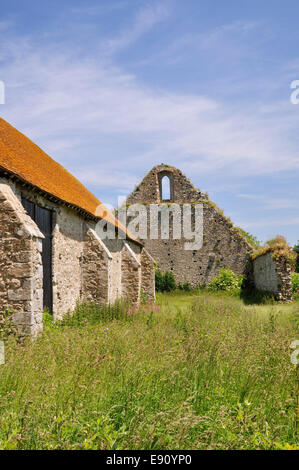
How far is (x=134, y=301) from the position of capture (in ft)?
58.6

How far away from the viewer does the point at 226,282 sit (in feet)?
76.5

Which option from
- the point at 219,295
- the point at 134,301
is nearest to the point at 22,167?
the point at 134,301

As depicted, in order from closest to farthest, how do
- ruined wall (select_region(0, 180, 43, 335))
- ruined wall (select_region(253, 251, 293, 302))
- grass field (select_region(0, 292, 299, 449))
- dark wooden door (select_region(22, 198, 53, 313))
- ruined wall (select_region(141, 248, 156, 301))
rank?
grass field (select_region(0, 292, 299, 449))
ruined wall (select_region(0, 180, 43, 335))
dark wooden door (select_region(22, 198, 53, 313))
ruined wall (select_region(253, 251, 293, 302))
ruined wall (select_region(141, 248, 156, 301))

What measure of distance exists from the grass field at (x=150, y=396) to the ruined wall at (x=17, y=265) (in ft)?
2.93

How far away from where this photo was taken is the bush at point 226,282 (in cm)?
2316

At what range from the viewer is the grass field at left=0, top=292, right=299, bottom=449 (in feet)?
10.2

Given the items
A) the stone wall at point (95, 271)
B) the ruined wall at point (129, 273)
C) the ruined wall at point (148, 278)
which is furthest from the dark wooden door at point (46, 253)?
the ruined wall at point (148, 278)

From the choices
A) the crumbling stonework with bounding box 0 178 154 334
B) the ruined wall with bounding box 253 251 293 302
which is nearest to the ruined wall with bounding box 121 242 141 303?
the crumbling stonework with bounding box 0 178 154 334

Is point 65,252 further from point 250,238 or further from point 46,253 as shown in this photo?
point 250,238

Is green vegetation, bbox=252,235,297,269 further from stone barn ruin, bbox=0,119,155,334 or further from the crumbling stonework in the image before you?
stone barn ruin, bbox=0,119,155,334

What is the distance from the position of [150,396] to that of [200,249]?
2078 centimetres

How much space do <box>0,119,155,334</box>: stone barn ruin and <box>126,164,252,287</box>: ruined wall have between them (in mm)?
7994

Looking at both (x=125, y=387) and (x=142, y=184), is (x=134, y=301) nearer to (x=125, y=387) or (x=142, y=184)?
(x=142, y=184)

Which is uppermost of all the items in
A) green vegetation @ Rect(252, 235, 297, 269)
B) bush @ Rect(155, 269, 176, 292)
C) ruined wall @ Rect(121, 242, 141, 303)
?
green vegetation @ Rect(252, 235, 297, 269)
